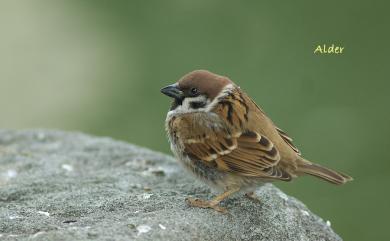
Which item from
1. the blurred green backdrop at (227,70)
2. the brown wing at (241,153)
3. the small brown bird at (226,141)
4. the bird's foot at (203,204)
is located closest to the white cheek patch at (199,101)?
the small brown bird at (226,141)

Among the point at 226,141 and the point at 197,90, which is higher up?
the point at 197,90

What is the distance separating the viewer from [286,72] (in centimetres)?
752

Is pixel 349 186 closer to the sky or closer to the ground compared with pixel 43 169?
closer to the ground

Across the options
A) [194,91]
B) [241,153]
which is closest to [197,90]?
[194,91]

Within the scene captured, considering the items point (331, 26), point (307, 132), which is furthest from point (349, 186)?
point (331, 26)

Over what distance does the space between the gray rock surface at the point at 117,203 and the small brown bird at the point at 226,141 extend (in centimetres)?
16

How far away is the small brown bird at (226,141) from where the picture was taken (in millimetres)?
4031

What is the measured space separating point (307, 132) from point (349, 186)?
0.71m

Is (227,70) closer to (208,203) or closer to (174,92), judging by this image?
(174,92)

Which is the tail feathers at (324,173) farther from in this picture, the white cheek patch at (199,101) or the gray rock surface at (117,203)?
the white cheek patch at (199,101)

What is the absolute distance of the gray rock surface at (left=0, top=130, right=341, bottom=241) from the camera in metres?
3.37

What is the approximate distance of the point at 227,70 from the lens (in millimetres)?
7793

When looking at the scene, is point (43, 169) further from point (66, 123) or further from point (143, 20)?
point (143, 20)

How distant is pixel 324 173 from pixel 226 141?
0.58 m
